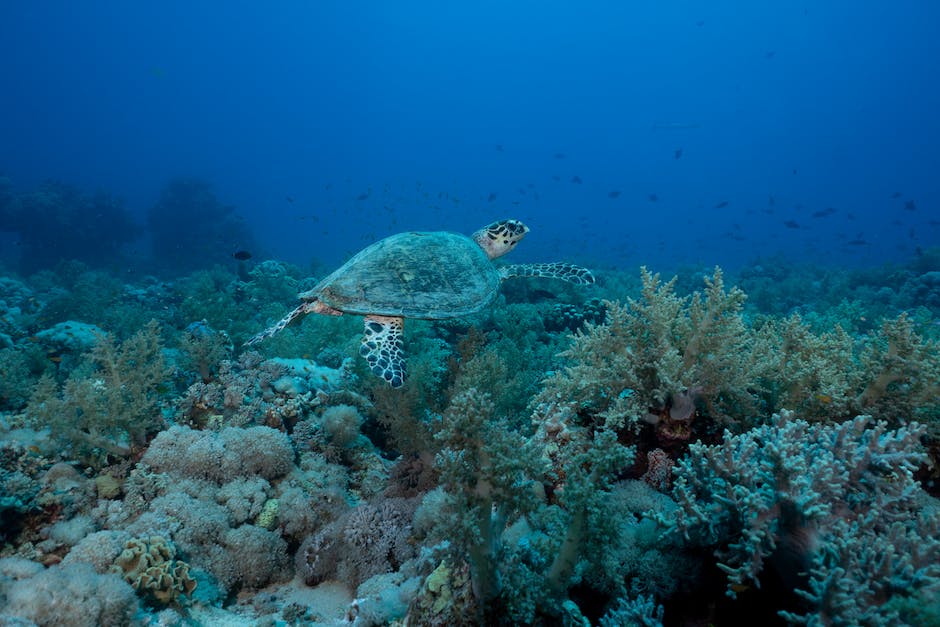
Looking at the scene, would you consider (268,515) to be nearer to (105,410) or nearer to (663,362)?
(105,410)

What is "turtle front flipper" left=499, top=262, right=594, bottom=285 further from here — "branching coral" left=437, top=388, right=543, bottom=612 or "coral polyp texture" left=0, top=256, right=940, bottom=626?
"branching coral" left=437, top=388, right=543, bottom=612

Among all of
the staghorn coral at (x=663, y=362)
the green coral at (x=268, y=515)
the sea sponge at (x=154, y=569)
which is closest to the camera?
the sea sponge at (x=154, y=569)

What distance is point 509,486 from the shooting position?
2.06 m

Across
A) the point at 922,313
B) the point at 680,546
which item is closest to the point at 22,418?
the point at 680,546

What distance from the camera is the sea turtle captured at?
509 centimetres

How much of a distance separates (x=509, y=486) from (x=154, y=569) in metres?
2.55

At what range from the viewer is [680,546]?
89.6 inches

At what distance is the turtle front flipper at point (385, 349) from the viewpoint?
4.74m

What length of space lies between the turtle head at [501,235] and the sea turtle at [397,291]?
52.9 inches

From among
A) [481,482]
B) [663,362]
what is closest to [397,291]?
[663,362]

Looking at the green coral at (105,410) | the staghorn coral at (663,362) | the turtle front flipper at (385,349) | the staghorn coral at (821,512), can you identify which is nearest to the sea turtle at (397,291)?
the turtle front flipper at (385,349)

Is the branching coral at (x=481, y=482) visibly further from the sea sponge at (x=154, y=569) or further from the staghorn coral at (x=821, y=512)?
the sea sponge at (x=154, y=569)

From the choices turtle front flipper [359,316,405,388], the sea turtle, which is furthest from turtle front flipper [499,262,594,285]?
turtle front flipper [359,316,405,388]

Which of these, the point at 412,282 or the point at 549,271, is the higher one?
the point at 549,271
